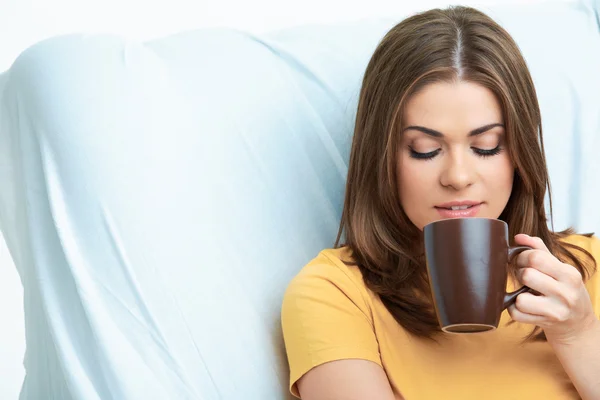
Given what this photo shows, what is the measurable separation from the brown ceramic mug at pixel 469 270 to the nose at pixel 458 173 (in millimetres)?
192

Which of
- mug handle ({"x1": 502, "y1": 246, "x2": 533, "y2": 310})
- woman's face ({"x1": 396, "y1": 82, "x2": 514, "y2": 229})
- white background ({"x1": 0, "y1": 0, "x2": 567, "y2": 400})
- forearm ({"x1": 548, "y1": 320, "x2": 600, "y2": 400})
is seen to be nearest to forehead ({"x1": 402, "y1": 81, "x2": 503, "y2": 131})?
woman's face ({"x1": 396, "y1": 82, "x2": 514, "y2": 229})

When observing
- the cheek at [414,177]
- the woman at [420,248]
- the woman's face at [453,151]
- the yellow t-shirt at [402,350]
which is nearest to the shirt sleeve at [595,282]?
the woman at [420,248]

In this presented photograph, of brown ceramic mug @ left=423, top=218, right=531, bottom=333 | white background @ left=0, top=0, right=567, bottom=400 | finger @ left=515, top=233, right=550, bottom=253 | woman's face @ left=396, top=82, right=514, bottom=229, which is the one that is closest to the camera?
brown ceramic mug @ left=423, top=218, right=531, bottom=333

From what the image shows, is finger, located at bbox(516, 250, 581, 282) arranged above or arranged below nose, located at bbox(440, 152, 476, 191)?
below

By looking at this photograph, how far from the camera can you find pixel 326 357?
1222 mm

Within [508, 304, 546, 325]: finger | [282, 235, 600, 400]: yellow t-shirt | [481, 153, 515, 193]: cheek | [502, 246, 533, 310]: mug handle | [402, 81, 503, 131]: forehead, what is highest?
[402, 81, 503, 131]: forehead

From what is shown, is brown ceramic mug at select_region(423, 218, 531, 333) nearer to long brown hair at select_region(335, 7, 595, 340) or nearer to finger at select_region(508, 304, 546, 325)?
finger at select_region(508, 304, 546, 325)

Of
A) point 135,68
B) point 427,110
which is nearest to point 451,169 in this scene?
point 427,110

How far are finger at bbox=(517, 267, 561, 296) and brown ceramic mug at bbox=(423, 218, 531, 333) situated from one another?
46mm

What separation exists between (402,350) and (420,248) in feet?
0.70

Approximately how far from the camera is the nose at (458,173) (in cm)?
128

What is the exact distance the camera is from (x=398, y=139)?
1.34 meters

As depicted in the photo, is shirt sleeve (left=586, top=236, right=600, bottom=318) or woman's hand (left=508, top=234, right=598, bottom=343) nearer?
woman's hand (left=508, top=234, right=598, bottom=343)

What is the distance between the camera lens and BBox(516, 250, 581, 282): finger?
3.72 feet
